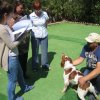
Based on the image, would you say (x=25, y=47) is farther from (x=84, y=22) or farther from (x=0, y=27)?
(x=84, y=22)

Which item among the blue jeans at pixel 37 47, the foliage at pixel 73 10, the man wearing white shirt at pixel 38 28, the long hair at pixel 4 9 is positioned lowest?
the foliage at pixel 73 10

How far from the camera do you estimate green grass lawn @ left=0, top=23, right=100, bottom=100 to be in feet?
20.9

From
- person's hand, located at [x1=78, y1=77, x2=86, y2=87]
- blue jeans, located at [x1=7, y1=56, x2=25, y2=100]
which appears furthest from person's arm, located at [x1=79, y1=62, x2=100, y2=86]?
blue jeans, located at [x1=7, y1=56, x2=25, y2=100]

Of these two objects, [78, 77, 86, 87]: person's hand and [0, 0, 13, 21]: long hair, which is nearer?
[0, 0, 13, 21]: long hair

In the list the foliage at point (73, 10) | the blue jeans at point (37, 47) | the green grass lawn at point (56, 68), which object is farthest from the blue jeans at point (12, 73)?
the foliage at point (73, 10)

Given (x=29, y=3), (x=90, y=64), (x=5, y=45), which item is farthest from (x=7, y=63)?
(x=29, y=3)

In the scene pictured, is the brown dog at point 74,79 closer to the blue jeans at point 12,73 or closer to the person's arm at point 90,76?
the person's arm at point 90,76

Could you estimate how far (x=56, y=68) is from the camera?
26.0ft

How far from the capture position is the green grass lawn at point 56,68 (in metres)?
6.38

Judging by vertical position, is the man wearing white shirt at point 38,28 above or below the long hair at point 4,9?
below

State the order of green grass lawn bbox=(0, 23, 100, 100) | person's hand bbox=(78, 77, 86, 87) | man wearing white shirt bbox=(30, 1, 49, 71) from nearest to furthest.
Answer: person's hand bbox=(78, 77, 86, 87) < green grass lawn bbox=(0, 23, 100, 100) < man wearing white shirt bbox=(30, 1, 49, 71)

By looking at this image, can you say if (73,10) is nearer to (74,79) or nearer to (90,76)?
(74,79)

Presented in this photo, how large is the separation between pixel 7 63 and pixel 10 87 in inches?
22.1

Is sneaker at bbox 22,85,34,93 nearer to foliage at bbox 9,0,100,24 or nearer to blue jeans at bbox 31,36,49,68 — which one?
blue jeans at bbox 31,36,49,68
